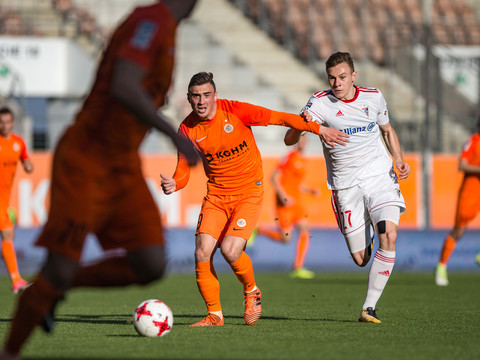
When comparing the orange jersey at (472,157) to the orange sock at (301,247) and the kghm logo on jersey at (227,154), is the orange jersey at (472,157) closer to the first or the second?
the orange sock at (301,247)

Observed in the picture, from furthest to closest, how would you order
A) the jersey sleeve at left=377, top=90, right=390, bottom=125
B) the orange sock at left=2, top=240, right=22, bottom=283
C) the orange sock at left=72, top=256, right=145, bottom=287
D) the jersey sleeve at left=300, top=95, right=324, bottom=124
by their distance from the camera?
the orange sock at left=2, top=240, right=22, bottom=283, the jersey sleeve at left=377, top=90, right=390, bottom=125, the jersey sleeve at left=300, top=95, right=324, bottom=124, the orange sock at left=72, top=256, right=145, bottom=287

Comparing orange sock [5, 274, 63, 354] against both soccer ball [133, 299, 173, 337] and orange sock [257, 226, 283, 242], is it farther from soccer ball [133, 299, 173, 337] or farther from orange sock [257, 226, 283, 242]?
orange sock [257, 226, 283, 242]

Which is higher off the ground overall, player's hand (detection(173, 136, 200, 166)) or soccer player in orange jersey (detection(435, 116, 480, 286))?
player's hand (detection(173, 136, 200, 166))

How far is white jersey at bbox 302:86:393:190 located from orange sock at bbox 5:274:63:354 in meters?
4.00

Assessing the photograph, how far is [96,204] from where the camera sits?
17.2 ft

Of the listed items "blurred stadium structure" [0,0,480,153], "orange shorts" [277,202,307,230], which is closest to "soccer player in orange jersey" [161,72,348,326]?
"orange shorts" [277,202,307,230]

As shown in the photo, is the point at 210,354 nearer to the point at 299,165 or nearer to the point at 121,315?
the point at 121,315

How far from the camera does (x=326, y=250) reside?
18.1 meters

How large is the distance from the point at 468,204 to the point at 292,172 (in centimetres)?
442

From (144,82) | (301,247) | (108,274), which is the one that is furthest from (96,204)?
(301,247)

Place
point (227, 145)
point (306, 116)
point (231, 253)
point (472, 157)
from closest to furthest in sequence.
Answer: point (306, 116), point (231, 253), point (227, 145), point (472, 157)

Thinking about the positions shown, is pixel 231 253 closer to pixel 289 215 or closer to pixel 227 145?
pixel 227 145

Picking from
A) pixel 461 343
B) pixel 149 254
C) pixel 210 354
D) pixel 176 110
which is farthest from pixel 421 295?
pixel 176 110

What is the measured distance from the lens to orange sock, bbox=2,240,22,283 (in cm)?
1238
